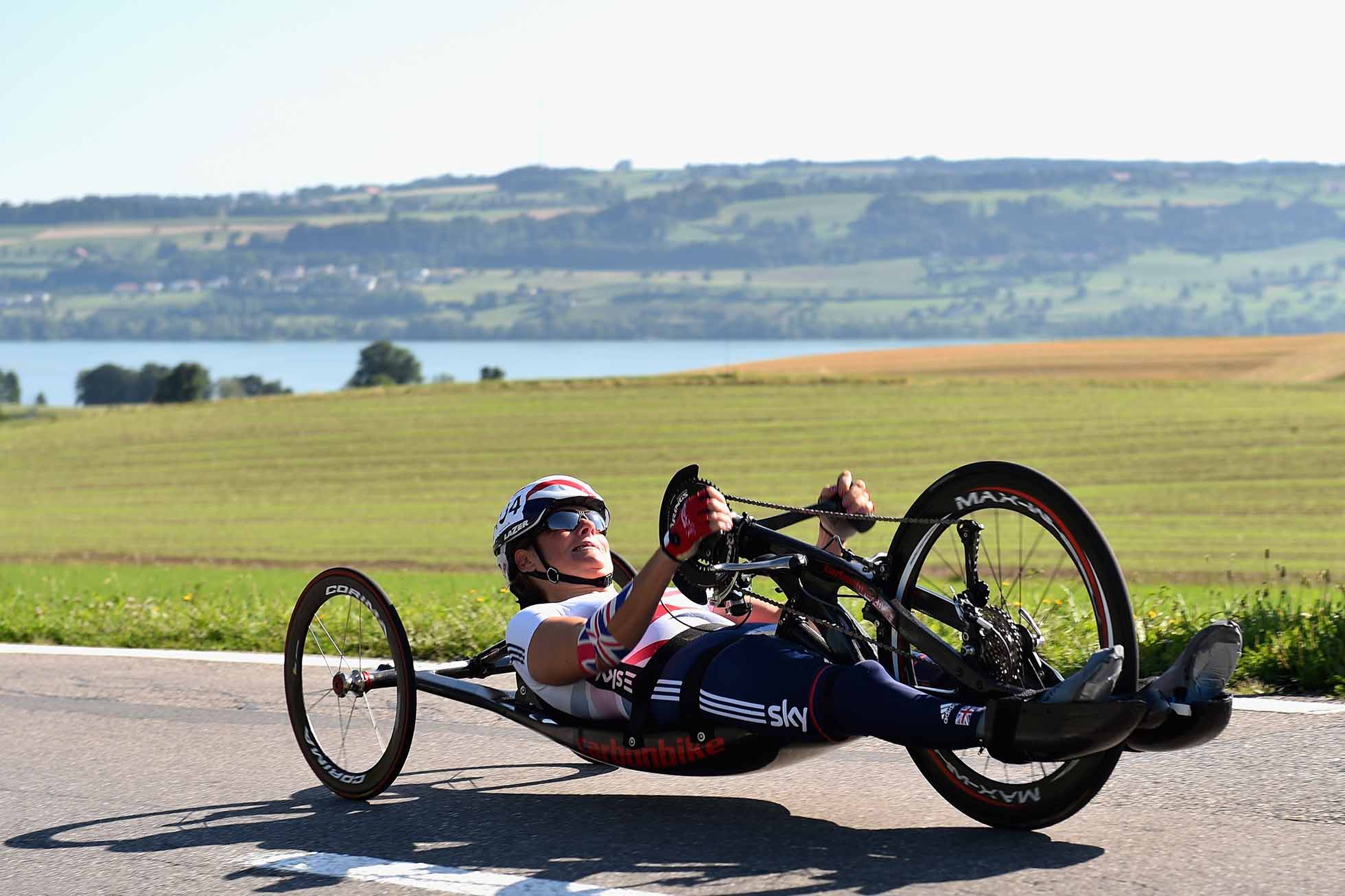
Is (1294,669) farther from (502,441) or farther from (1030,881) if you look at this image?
(502,441)

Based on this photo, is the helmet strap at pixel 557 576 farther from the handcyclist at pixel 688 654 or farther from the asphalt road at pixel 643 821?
the asphalt road at pixel 643 821

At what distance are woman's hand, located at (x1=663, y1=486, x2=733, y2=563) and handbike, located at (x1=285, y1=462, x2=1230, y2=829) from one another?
14 centimetres

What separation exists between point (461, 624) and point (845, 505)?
170 inches

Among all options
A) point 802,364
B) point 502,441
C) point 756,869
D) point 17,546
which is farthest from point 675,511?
point 802,364

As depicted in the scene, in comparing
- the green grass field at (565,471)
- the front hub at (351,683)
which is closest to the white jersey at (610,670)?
the front hub at (351,683)

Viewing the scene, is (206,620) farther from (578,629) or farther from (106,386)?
(106,386)

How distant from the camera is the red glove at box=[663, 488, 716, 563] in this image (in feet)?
14.3

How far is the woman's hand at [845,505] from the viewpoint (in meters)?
5.03

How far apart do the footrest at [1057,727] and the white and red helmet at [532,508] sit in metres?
1.72

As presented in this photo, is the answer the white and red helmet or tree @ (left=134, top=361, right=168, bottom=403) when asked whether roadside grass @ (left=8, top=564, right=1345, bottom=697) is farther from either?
tree @ (left=134, top=361, right=168, bottom=403)

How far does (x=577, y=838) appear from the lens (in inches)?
188

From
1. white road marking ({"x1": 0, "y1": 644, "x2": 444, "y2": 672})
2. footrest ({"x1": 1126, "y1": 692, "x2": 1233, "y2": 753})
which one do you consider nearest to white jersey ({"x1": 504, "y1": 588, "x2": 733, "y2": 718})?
footrest ({"x1": 1126, "y1": 692, "x2": 1233, "y2": 753})

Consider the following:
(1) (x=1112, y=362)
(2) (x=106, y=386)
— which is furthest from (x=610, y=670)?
(2) (x=106, y=386)

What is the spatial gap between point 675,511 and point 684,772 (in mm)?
790
